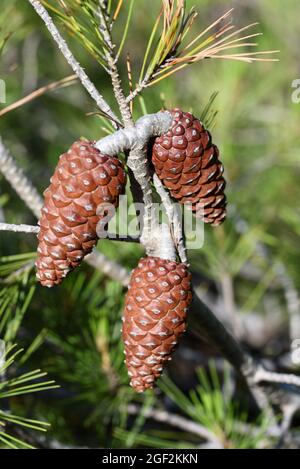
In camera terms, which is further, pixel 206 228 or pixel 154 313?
pixel 206 228

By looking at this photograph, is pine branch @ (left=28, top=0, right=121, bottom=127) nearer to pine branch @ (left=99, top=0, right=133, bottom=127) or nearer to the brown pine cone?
pine branch @ (left=99, top=0, right=133, bottom=127)

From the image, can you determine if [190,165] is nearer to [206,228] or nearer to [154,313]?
[154,313]

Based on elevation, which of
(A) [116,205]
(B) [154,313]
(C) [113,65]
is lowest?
(B) [154,313]

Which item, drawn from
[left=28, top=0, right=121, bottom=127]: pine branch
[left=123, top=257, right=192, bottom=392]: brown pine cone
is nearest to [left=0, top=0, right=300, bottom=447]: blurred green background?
[left=28, top=0, right=121, bottom=127]: pine branch

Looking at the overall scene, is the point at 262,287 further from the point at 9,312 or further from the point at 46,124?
the point at 46,124

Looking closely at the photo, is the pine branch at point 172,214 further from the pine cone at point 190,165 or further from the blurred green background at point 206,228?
the blurred green background at point 206,228

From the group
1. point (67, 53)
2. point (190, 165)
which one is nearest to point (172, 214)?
point (190, 165)

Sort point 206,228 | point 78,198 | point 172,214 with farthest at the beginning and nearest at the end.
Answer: point 206,228, point 172,214, point 78,198
